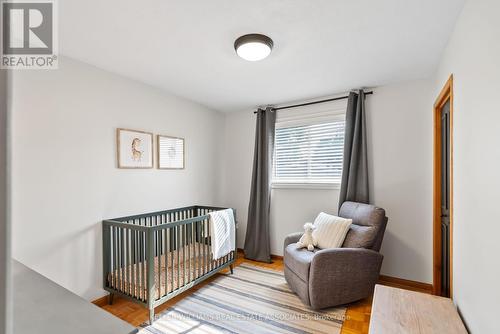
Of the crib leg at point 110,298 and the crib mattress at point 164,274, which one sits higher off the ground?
the crib mattress at point 164,274

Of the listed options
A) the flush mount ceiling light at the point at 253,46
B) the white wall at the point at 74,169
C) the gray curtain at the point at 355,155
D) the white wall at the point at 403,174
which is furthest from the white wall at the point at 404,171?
the white wall at the point at 74,169

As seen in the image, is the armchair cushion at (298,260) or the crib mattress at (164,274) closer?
the crib mattress at (164,274)

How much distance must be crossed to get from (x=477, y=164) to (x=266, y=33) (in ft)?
5.17

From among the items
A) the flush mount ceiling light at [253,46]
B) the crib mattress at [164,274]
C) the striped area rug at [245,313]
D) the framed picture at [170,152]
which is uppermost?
the flush mount ceiling light at [253,46]

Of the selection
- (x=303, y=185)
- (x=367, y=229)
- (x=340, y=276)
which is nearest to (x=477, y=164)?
(x=367, y=229)

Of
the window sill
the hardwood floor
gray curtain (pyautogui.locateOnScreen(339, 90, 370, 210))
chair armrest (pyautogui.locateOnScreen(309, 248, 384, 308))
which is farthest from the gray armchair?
the window sill

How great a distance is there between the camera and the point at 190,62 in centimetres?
235

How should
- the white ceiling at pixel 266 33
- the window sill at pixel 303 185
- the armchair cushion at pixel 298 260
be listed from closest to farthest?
the white ceiling at pixel 266 33 → the armchair cushion at pixel 298 260 → the window sill at pixel 303 185

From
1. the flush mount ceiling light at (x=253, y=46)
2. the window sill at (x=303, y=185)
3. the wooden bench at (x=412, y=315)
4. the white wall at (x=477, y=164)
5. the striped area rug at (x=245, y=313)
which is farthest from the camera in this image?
the window sill at (x=303, y=185)

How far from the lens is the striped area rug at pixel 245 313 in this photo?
2049mm

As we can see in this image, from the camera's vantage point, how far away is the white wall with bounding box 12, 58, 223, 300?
6.42 feet

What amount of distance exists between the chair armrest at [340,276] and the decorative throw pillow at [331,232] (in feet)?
0.76

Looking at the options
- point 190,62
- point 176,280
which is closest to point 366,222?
point 176,280

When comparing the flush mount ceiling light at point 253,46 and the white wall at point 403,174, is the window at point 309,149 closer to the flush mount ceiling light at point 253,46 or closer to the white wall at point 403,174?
the white wall at point 403,174
